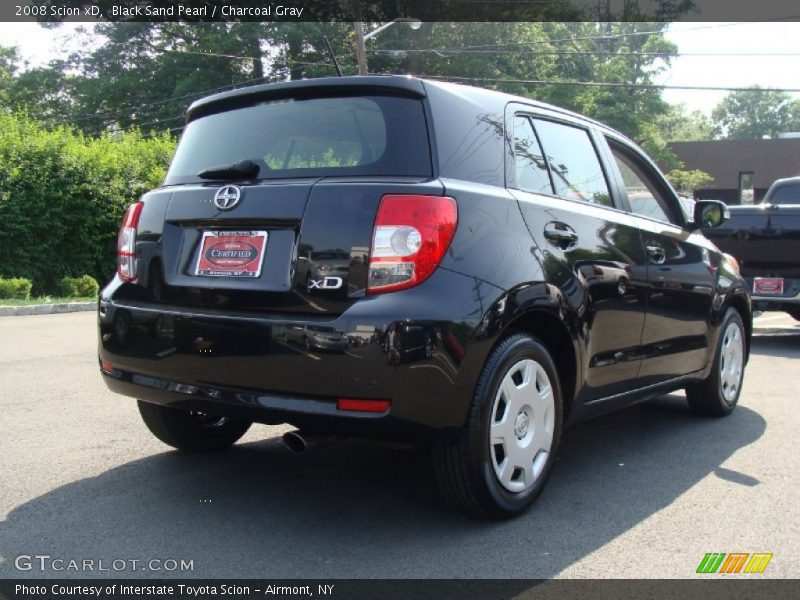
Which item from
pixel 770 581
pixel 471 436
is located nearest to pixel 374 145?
pixel 471 436

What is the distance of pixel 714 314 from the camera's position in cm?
527

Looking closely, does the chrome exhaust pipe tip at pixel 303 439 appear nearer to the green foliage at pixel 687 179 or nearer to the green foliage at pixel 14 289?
the green foliage at pixel 14 289

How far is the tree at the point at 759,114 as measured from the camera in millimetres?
119881

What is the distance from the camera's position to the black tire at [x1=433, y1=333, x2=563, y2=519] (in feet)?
10.5

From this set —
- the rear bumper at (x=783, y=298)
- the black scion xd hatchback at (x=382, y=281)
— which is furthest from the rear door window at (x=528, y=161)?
the rear bumper at (x=783, y=298)

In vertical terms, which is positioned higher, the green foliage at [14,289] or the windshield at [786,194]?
the windshield at [786,194]

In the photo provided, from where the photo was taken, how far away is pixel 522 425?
3.52 meters

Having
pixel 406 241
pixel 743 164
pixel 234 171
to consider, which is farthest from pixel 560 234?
pixel 743 164

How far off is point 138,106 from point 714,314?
3916 centimetres

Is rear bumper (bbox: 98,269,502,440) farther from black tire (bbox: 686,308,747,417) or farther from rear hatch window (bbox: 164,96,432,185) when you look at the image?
black tire (bbox: 686,308,747,417)

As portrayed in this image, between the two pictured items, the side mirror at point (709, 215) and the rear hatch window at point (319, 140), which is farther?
the side mirror at point (709, 215)

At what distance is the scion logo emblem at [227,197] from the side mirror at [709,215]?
3.34 metres

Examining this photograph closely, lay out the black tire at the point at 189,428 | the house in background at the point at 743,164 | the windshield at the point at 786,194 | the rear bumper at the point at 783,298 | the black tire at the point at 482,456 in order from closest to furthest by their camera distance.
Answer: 1. the black tire at the point at 482,456
2. the black tire at the point at 189,428
3. the rear bumper at the point at 783,298
4. the windshield at the point at 786,194
5. the house in background at the point at 743,164

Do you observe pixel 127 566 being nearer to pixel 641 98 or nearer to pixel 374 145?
pixel 374 145
